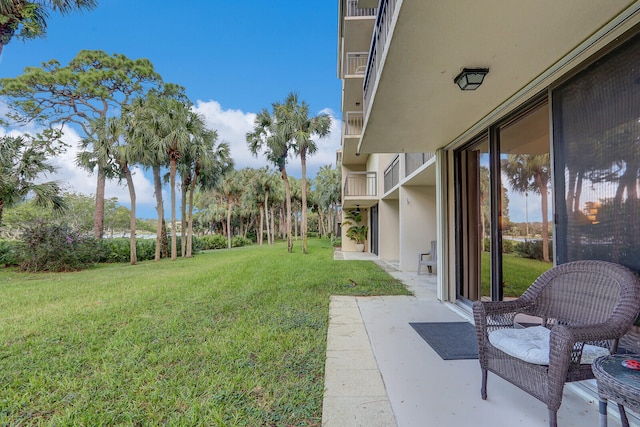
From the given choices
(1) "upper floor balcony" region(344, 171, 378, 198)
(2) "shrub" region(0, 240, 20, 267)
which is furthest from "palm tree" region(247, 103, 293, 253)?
(2) "shrub" region(0, 240, 20, 267)

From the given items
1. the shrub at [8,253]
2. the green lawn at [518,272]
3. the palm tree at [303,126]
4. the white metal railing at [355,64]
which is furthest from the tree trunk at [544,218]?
the shrub at [8,253]

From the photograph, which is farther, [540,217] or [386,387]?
[540,217]

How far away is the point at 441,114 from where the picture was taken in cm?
369

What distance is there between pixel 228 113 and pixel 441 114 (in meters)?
37.2

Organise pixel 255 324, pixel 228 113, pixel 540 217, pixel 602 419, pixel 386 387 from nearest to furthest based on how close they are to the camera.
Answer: pixel 602 419
pixel 386 387
pixel 540 217
pixel 255 324
pixel 228 113

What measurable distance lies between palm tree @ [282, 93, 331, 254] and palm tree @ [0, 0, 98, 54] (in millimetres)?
7679

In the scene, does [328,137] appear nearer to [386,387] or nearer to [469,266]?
[469,266]

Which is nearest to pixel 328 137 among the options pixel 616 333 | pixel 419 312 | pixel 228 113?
pixel 419 312

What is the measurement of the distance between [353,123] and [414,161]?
5.63 m

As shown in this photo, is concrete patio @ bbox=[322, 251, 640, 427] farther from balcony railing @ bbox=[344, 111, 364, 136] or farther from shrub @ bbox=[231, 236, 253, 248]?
shrub @ bbox=[231, 236, 253, 248]

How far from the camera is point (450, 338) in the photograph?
337 cm

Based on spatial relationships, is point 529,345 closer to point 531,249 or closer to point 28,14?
point 531,249

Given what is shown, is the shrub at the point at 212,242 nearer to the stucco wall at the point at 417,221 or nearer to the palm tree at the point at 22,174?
the palm tree at the point at 22,174

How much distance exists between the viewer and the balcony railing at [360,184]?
47.2ft
